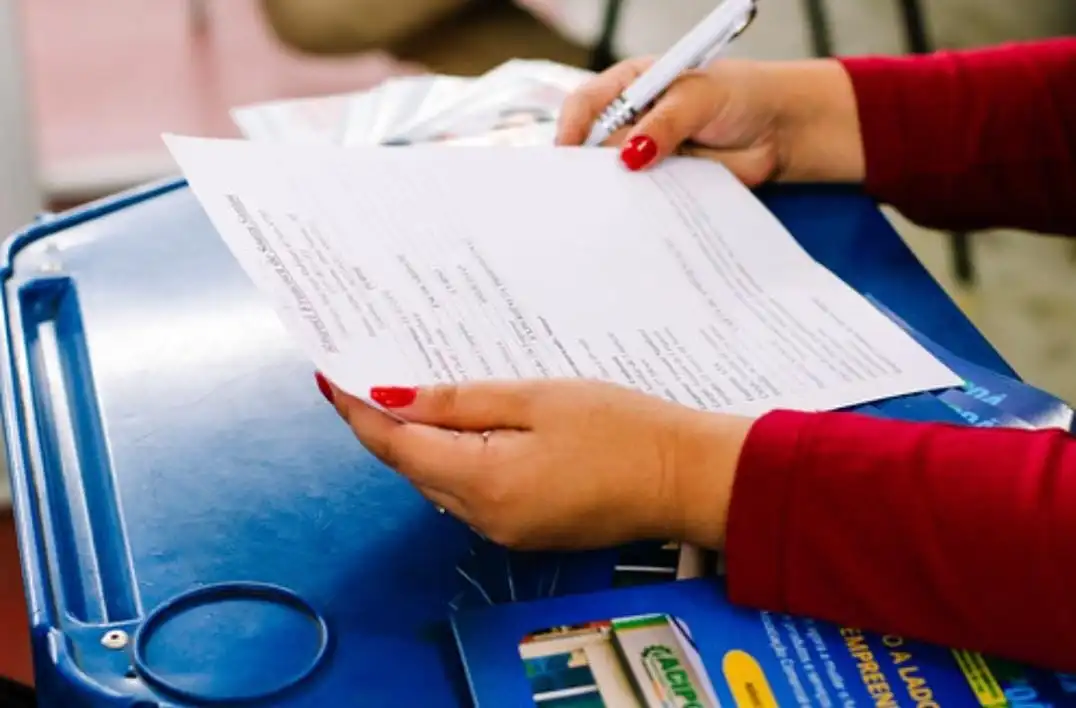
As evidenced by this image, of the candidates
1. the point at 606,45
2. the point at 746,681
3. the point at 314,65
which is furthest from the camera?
the point at 314,65

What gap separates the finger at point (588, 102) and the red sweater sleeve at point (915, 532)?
303 millimetres

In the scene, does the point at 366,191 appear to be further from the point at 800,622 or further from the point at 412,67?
the point at 412,67

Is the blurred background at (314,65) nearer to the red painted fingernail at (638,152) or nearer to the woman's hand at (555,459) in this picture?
the red painted fingernail at (638,152)

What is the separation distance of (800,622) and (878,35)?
1.93 m

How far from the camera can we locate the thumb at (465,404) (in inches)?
20.2

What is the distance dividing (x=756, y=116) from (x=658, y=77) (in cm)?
6

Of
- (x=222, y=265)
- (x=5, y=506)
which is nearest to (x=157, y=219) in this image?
(x=222, y=265)

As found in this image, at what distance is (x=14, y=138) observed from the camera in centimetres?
135

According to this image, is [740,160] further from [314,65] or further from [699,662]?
[314,65]

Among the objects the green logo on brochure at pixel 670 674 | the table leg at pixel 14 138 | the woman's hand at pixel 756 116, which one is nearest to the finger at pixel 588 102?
the woman's hand at pixel 756 116

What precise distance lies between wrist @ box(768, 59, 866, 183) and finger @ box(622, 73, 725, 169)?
5 centimetres

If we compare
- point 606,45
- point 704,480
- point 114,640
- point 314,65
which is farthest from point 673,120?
point 314,65

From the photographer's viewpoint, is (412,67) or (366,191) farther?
(412,67)

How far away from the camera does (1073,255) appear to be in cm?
182
